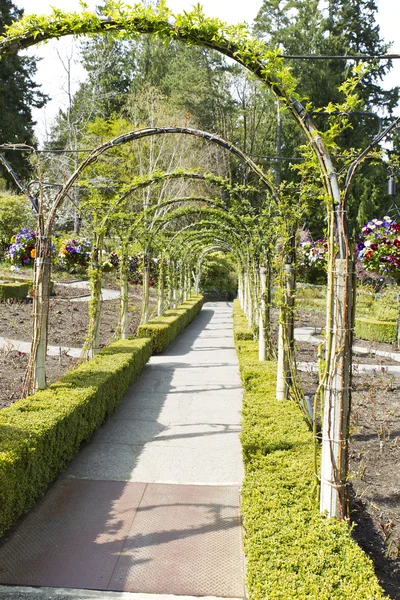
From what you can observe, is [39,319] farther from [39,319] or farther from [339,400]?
[339,400]

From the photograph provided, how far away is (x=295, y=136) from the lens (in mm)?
29781

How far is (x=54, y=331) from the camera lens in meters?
11.5

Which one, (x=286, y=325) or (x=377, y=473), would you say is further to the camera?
(x=286, y=325)

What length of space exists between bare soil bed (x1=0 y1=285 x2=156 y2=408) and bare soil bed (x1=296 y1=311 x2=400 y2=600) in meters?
3.67

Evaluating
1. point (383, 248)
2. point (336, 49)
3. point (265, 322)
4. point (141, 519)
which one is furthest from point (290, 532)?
point (336, 49)

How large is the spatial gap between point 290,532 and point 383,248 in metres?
7.73

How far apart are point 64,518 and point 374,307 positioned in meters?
13.9

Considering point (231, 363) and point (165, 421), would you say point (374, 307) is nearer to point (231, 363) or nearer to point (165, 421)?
point (231, 363)

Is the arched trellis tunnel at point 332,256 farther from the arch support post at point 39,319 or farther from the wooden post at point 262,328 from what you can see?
the wooden post at point 262,328

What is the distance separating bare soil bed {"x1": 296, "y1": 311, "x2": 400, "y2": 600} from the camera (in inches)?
121

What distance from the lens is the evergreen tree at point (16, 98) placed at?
1078 inches

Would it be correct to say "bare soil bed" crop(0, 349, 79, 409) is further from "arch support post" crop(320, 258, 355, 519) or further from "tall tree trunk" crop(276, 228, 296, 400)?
"arch support post" crop(320, 258, 355, 519)

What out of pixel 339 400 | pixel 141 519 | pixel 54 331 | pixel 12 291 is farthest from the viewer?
pixel 12 291

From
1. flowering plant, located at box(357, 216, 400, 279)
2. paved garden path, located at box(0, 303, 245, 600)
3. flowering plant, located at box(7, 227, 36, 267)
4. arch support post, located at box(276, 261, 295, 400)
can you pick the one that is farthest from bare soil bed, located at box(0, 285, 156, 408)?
flowering plant, located at box(357, 216, 400, 279)
